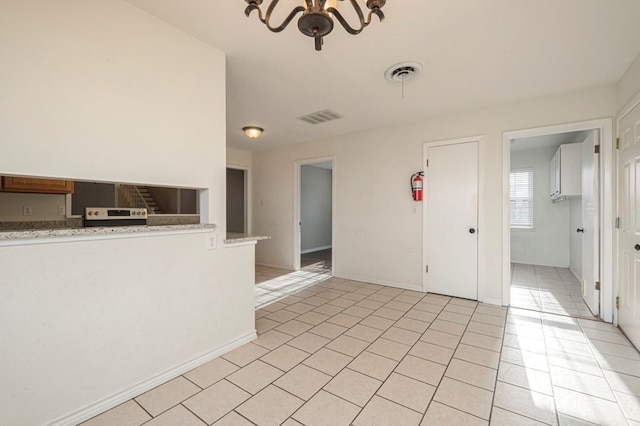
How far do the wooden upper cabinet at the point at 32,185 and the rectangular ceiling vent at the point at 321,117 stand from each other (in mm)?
2759

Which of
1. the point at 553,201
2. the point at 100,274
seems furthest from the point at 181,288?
the point at 553,201

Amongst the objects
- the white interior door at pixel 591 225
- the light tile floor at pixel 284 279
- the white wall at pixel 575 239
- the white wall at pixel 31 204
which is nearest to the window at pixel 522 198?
the white wall at pixel 575 239

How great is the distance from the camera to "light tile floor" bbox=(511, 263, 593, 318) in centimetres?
323

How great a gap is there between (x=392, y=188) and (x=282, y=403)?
3215 mm

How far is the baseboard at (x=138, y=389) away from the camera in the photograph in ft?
4.87

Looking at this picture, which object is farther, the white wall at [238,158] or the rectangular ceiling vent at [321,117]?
the white wall at [238,158]

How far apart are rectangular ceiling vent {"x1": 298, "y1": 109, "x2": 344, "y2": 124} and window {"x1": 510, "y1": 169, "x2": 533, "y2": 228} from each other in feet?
14.8

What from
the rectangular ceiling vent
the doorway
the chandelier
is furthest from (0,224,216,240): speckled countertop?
the doorway

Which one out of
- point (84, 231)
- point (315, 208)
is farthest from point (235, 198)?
point (84, 231)

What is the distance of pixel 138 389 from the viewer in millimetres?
1729

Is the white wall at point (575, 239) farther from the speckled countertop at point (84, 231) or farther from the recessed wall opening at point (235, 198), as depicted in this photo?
the recessed wall opening at point (235, 198)

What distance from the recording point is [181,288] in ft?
6.45

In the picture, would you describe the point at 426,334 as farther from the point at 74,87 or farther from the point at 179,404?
the point at 74,87

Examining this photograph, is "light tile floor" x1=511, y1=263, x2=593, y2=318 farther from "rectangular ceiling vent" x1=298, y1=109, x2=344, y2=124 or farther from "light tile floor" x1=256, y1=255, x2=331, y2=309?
"rectangular ceiling vent" x1=298, y1=109, x2=344, y2=124
